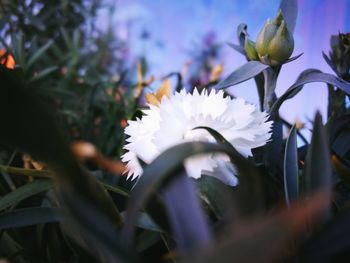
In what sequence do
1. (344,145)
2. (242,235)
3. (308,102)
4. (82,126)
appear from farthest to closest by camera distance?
1. (82,126)
2. (308,102)
3. (344,145)
4. (242,235)

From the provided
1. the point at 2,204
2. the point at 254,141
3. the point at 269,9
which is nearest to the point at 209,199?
the point at 254,141

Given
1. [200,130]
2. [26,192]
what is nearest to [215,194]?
[200,130]

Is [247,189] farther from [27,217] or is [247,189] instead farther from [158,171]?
[27,217]

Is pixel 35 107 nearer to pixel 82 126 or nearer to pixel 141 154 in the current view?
pixel 141 154

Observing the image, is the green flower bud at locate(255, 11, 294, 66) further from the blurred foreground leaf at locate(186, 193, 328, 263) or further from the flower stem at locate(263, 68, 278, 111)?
the blurred foreground leaf at locate(186, 193, 328, 263)

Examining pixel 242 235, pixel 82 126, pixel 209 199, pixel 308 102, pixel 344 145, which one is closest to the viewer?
pixel 242 235
